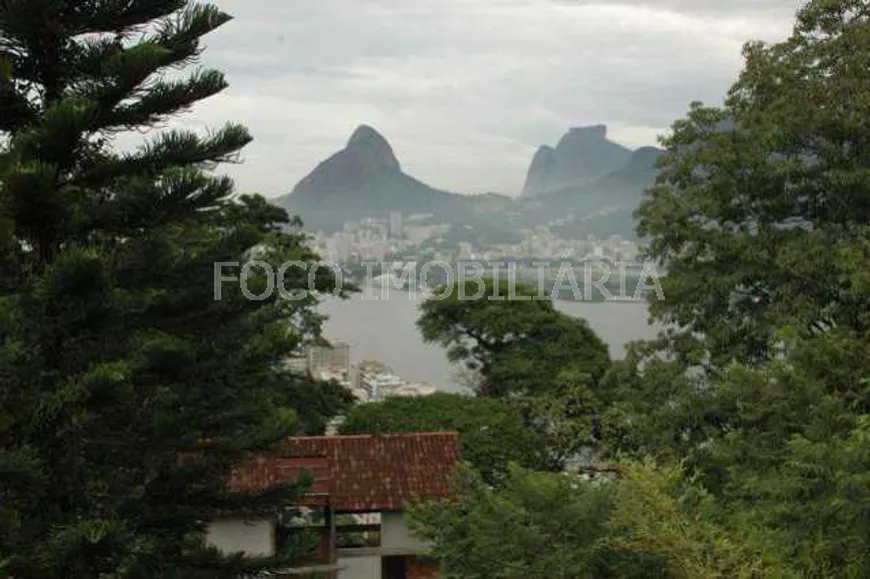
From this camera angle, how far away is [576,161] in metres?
139

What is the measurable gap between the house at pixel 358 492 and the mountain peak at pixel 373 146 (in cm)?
11656

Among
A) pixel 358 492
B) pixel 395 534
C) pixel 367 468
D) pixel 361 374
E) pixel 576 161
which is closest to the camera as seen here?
pixel 358 492

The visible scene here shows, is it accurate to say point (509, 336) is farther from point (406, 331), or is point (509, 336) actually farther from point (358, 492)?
point (406, 331)

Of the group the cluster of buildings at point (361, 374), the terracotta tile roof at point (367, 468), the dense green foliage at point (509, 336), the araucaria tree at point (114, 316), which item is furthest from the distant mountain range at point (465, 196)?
the araucaria tree at point (114, 316)

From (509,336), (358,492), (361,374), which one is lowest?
(361,374)

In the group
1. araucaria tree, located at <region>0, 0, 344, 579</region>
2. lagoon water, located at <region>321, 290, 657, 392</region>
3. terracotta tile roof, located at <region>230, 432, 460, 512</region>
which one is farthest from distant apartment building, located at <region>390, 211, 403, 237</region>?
araucaria tree, located at <region>0, 0, 344, 579</region>

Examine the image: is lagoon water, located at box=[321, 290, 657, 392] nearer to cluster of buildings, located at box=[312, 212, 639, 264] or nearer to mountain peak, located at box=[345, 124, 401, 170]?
cluster of buildings, located at box=[312, 212, 639, 264]

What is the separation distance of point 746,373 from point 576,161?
5315 inches

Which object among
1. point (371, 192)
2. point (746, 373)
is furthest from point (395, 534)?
point (371, 192)

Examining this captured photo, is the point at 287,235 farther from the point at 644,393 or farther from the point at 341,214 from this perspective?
the point at 341,214

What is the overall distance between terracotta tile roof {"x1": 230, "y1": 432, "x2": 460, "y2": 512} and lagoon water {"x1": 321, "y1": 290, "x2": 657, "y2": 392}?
15.5 metres

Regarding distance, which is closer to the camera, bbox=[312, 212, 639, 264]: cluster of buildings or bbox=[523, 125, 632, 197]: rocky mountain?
bbox=[312, 212, 639, 264]: cluster of buildings

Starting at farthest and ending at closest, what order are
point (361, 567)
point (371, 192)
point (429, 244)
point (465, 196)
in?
point (465, 196) < point (371, 192) < point (429, 244) < point (361, 567)

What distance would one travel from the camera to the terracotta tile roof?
984 centimetres
